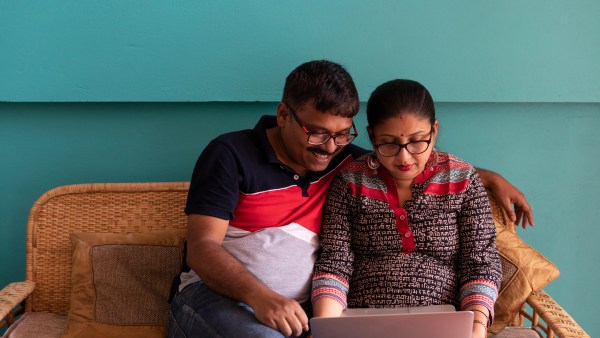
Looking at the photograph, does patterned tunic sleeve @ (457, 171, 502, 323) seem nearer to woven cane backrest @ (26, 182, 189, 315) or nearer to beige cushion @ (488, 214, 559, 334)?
beige cushion @ (488, 214, 559, 334)

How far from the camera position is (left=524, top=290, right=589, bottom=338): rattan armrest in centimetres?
186

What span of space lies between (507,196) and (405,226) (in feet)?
1.50

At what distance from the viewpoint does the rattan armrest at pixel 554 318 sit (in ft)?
6.12

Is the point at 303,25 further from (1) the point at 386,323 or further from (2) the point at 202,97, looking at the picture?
(1) the point at 386,323

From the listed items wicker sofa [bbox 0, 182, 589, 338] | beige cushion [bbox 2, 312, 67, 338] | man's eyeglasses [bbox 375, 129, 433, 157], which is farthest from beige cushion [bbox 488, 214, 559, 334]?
A: beige cushion [bbox 2, 312, 67, 338]

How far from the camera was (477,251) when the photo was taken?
1.97 m

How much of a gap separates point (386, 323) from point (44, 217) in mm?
1416

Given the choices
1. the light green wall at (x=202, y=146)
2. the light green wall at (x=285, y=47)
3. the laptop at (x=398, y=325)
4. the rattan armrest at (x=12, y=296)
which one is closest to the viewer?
the laptop at (x=398, y=325)

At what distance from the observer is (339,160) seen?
221 cm

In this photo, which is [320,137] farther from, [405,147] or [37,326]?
[37,326]

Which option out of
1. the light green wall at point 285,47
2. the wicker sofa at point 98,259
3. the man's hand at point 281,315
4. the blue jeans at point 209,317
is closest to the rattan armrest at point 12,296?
the wicker sofa at point 98,259

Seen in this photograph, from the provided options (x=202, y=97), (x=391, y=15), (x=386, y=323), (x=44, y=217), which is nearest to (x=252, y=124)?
(x=202, y=97)

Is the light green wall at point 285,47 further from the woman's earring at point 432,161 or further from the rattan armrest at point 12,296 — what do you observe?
the rattan armrest at point 12,296

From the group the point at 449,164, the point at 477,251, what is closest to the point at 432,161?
the point at 449,164
